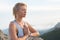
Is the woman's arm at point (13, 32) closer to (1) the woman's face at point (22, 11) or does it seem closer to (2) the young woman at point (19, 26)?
(2) the young woman at point (19, 26)

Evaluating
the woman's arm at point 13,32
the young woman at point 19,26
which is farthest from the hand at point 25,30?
the woman's arm at point 13,32

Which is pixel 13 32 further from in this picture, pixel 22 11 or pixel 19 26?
pixel 22 11

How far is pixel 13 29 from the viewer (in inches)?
132

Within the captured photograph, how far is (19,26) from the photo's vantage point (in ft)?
11.2

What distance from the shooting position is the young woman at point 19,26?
11.1 feet

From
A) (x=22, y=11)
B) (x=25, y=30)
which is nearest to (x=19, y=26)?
(x=25, y=30)

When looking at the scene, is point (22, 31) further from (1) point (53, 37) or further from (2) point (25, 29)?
(1) point (53, 37)

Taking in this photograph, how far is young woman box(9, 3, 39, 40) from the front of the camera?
3.38 m

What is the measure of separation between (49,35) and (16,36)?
249 inches

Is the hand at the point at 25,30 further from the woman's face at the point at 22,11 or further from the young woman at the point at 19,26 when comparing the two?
the woman's face at the point at 22,11

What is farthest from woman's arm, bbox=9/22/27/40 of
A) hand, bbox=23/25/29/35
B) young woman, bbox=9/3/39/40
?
hand, bbox=23/25/29/35

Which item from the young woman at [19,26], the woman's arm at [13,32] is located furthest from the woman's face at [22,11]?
the woman's arm at [13,32]

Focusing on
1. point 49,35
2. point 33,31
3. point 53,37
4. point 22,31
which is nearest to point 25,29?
point 22,31

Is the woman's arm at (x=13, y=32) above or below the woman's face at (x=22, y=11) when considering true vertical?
below
